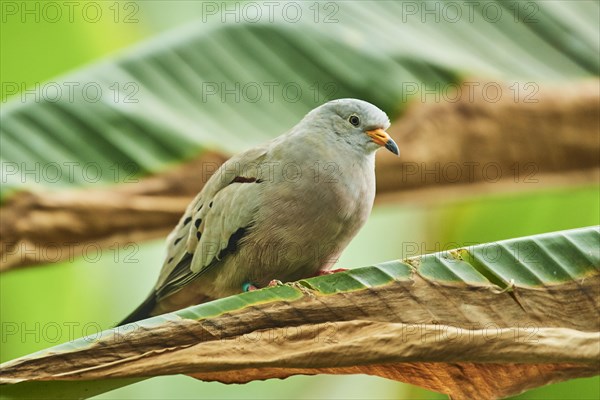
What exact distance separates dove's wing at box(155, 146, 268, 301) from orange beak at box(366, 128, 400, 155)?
438 mm

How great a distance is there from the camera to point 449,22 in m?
3.74

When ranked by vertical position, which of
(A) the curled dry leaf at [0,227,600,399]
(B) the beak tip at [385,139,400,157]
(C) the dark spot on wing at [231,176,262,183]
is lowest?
(A) the curled dry leaf at [0,227,600,399]

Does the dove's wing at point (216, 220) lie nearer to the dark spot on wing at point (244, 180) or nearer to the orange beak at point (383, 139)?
the dark spot on wing at point (244, 180)

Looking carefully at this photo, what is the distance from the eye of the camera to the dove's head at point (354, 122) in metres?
3.41

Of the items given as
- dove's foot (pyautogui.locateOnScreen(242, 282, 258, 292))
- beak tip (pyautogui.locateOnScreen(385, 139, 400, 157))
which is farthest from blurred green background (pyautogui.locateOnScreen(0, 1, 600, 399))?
dove's foot (pyautogui.locateOnScreen(242, 282, 258, 292))

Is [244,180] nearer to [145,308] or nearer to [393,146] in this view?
[393,146]

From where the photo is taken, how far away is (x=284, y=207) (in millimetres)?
3270

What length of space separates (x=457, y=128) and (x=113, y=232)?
4.85 feet

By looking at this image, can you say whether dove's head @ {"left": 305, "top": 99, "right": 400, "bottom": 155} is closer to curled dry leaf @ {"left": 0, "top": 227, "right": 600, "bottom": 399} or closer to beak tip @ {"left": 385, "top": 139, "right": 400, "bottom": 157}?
beak tip @ {"left": 385, "top": 139, "right": 400, "bottom": 157}

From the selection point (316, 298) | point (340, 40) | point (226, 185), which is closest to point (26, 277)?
point (226, 185)

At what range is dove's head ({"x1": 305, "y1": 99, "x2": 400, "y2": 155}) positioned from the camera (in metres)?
3.41

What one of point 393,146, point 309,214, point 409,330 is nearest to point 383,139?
point 393,146

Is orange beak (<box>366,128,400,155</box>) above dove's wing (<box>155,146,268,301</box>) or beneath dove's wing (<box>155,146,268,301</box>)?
above

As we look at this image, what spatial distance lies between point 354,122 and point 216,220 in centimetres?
69
